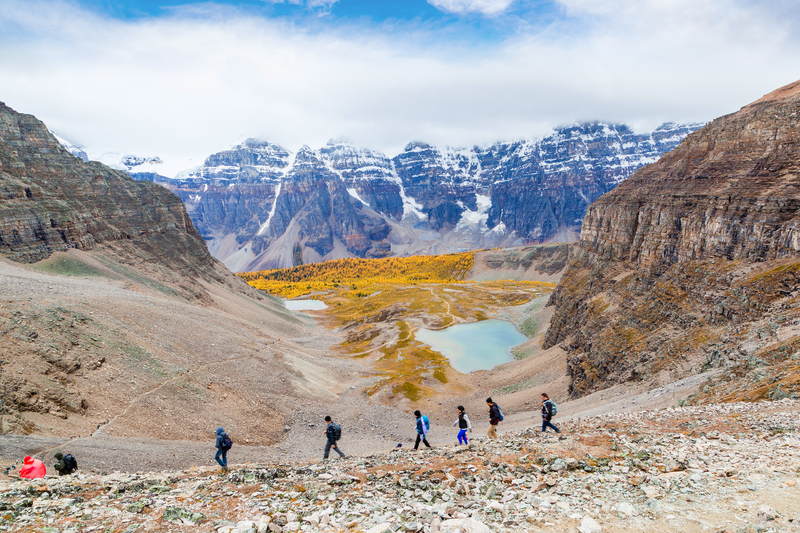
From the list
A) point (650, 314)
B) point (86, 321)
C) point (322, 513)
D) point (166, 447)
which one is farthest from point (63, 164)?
point (650, 314)

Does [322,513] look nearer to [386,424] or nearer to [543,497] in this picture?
[543,497]

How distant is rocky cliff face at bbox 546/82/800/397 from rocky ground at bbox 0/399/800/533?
39.0ft

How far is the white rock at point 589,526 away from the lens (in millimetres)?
10180

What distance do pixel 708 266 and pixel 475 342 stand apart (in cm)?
6216

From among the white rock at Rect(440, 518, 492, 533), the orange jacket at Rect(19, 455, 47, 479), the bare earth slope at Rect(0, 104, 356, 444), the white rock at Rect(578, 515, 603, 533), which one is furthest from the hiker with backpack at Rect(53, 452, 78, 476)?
the white rock at Rect(578, 515, 603, 533)

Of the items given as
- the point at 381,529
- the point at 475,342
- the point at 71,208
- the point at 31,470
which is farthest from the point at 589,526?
the point at 71,208

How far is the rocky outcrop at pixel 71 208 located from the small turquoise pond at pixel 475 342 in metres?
67.0

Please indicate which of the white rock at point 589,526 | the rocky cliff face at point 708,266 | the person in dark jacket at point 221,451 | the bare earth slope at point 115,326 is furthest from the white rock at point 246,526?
the rocky cliff face at point 708,266

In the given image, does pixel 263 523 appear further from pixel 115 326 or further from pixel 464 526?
pixel 115 326

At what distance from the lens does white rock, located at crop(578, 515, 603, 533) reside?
1018cm

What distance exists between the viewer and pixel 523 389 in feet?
208

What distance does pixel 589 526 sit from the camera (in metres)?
10.3

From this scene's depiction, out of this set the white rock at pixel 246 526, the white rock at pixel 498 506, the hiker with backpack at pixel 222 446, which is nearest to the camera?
the white rock at pixel 246 526

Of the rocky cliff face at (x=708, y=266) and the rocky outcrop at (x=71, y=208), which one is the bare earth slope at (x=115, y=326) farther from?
the rocky cliff face at (x=708, y=266)
